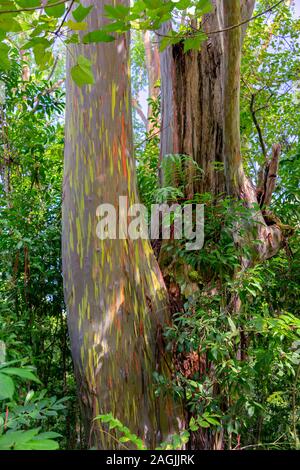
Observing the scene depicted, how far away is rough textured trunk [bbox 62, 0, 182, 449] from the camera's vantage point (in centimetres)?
194

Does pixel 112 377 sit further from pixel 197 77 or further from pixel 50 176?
pixel 197 77

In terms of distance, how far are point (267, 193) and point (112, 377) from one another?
4.67ft

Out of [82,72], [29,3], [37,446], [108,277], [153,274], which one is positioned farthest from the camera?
[153,274]

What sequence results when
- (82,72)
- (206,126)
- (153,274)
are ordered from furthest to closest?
1. (206,126)
2. (153,274)
3. (82,72)

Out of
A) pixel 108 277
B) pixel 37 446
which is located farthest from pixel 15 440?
pixel 108 277

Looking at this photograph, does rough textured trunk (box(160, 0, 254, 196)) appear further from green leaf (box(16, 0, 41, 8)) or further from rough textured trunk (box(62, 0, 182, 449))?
green leaf (box(16, 0, 41, 8))

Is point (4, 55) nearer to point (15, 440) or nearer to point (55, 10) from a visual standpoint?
point (55, 10)

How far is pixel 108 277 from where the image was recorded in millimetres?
2012

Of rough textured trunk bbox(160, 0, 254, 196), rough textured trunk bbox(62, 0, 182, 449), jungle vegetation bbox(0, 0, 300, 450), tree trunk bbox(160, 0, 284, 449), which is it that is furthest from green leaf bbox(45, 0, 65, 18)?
rough textured trunk bbox(160, 0, 254, 196)

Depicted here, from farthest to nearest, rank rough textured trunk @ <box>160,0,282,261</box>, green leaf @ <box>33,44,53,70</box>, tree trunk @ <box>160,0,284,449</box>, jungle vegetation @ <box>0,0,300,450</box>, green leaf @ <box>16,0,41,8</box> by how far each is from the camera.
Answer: rough textured trunk @ <box>160,0,282,261</box> < tree trunk @ <box>160,0,284,449</box> < jungle vegetation @ <box>0,0,300,450</box> < green leaf @ <box>33,44,53,70</box> < green leaf @ <box>16,0,41,8</box>

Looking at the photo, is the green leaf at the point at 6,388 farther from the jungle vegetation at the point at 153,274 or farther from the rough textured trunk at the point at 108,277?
the rough textured trunk at the point at 108,277

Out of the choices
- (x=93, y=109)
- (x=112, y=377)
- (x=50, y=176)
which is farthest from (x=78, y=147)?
(x=112, y=377)

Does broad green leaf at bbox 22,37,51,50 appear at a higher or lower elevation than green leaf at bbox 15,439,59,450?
higher
